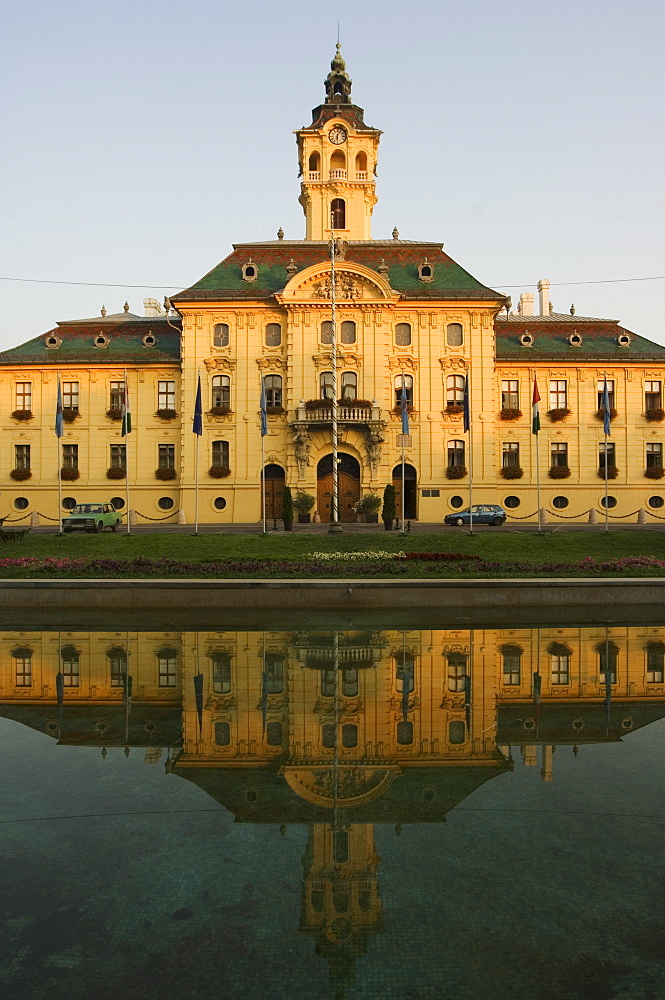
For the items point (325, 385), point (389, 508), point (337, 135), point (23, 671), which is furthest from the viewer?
point (337, 135)

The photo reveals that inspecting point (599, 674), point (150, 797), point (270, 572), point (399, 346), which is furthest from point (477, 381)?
point (150, 797)

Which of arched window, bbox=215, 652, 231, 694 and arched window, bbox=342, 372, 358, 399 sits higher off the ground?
arched window, bbox=342, 372, 358, 399

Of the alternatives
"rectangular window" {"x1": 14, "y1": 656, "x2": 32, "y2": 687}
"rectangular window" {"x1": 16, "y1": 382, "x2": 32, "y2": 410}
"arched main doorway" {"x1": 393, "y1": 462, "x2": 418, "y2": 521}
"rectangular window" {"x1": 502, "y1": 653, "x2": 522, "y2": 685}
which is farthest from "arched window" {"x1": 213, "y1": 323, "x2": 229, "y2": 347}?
"rectangular window" {"x1": 502, "y1": 653, "x2": 522, "y2": 685}

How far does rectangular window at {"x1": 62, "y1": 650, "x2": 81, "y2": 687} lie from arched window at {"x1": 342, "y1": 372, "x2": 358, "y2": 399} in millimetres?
33597

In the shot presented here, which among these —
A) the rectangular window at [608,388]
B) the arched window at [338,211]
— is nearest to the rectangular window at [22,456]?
the arched window at [338,211]

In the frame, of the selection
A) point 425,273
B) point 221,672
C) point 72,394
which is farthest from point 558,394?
point 221,672

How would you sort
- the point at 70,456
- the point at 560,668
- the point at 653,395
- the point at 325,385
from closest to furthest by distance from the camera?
1. the point at 560,668
2. the point at 325,385
3. the point at 70,456
4. the point at 653,395

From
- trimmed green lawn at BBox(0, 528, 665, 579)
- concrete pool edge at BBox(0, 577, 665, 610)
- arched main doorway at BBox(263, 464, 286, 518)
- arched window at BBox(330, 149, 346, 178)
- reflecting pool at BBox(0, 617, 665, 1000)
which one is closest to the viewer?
reflecting pool at BBox(0, 617, 665, 1000)

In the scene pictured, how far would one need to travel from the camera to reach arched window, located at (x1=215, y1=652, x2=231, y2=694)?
11570 millimetres

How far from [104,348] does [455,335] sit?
23.7 meters

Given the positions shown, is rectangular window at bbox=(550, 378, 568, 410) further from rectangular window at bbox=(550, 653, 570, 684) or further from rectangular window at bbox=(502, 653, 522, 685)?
rectangular window at bbox=(502, 653, 522, 685)

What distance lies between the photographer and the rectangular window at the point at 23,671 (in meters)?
12.2

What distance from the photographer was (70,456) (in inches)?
1921

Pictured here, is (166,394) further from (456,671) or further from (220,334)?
(456,671)
